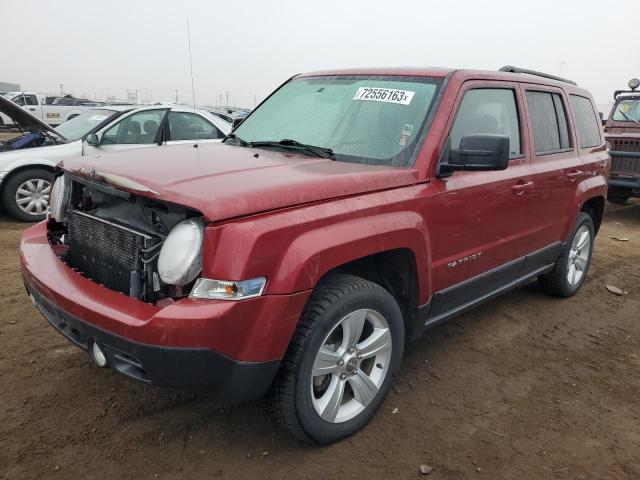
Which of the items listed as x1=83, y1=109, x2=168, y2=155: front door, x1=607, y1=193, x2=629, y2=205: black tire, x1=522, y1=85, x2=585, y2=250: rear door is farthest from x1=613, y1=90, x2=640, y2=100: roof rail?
x1=83, y1=109, x2=168, y2=155: front door

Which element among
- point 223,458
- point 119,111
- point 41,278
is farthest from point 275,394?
point 119,111

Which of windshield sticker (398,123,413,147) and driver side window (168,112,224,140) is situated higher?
windshield sticker (398,123,413,147)

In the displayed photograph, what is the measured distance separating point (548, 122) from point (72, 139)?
6.08 m

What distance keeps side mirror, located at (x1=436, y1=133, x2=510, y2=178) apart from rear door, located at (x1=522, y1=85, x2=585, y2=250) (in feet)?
3.30

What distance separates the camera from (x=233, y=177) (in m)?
2.34

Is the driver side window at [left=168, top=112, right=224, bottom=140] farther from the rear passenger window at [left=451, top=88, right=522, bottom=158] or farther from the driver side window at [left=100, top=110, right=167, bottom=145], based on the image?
the rear passenger window at [left=451, top=88, right=522, bottom=158]

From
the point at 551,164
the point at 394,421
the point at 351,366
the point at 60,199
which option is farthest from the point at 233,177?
the point at 551,164

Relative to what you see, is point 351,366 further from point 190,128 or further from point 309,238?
point 190,128

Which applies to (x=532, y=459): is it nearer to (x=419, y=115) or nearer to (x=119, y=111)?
(x=419, y=115)

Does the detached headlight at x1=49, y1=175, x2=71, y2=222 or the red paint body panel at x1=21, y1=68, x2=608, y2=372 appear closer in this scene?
the red paint body panel at x1=21, y1=68, x2=608, y2=372

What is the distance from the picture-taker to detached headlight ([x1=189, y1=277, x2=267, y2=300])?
79.6 inches

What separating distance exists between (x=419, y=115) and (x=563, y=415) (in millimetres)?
1856

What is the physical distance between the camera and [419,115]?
2.96m

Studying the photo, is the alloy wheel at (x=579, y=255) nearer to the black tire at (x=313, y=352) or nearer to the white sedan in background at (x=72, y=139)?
the black tire at (x=313, y=352)
